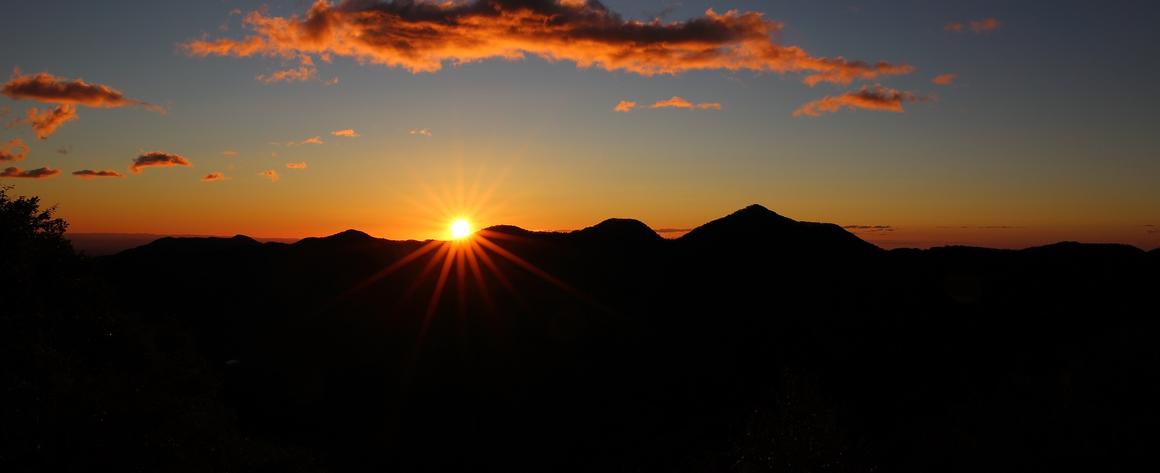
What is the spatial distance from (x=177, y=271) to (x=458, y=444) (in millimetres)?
115172

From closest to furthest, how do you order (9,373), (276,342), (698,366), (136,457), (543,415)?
(9,373)
(136,457)
(543,415)
(698,366)
(276,342)

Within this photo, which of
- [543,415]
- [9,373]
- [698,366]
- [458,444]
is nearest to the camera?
[9,373]

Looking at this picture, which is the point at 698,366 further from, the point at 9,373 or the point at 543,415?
the point at 9,373

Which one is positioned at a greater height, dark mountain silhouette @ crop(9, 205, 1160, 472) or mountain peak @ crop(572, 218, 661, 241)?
mountain peak @ crop(572, 218, 661, 241)

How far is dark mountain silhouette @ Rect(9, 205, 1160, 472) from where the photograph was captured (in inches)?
1984

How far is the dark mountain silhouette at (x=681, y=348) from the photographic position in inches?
1984

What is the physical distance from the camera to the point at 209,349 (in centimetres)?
13288

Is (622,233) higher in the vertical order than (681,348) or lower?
higher

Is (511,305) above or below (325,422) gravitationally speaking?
above

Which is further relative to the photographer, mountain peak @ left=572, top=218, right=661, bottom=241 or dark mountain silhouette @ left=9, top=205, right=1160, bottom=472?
mountain peak @ left=572, top=218, right=661, bottom=241

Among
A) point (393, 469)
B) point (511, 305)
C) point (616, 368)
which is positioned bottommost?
point (393, 469)

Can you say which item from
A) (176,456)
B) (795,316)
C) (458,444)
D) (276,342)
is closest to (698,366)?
(795,316)

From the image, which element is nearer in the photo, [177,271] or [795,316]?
[795,316]

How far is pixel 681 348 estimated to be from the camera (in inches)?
5231
